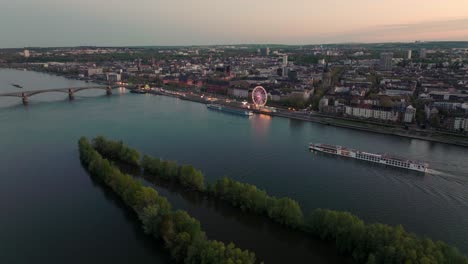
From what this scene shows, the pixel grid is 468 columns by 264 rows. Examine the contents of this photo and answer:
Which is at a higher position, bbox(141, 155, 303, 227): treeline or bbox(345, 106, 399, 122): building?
bbox(345, 106, 399, 122): building

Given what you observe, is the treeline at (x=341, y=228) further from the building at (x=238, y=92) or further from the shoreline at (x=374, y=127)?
the building at (x=238, y=92)

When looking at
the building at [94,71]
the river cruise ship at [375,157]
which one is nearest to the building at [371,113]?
the river cruise ship at [375,157]

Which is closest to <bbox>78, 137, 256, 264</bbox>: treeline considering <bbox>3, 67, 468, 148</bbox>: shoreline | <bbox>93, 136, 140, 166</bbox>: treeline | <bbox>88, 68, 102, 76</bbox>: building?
<bbox>93, 136, 140, 166</bbox>: treeline

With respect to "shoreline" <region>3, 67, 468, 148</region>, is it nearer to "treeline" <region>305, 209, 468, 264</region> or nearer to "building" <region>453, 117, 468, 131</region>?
"building" <region>453, 117, 468, 131</region>

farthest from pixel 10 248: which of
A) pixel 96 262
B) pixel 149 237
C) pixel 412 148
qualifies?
pixel 412 148

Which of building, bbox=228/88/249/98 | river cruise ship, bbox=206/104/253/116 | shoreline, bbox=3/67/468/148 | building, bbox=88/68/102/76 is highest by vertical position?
building, bbox=88/68/102/76

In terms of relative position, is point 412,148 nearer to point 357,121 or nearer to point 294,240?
point 357,121

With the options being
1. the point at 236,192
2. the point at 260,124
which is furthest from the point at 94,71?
the point at 236,192

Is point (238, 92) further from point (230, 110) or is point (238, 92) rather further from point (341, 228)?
point (341, 228)
